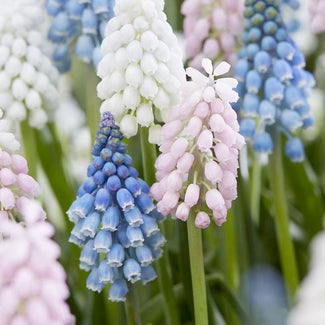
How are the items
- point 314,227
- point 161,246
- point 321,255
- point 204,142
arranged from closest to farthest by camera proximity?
point 321,255, point 204,142, point 161,246, point 314,227

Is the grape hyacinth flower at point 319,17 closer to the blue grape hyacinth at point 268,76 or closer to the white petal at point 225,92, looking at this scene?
the blue grape hyacinth at point 268,76

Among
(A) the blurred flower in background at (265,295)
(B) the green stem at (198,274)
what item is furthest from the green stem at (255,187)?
(B) the green stem at (198,274)

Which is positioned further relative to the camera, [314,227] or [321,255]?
[314,227]

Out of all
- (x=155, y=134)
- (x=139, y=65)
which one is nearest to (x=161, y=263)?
(x=155, y=134)

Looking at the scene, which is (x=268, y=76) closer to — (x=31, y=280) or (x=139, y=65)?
(x=139, y=65)

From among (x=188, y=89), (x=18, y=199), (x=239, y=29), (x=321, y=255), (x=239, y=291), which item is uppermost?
(x=239, y=29)

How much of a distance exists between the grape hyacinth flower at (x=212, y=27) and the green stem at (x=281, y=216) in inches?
7.8

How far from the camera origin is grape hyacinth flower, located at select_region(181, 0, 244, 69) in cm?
145

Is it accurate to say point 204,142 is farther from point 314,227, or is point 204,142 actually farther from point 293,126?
Result: point 314,227

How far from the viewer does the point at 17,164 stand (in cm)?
109

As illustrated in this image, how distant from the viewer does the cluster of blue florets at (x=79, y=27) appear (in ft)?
4.37

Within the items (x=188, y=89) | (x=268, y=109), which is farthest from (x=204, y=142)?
(x=268, y=109)

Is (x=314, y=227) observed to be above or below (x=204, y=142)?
below

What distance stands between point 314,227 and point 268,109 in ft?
1.43
